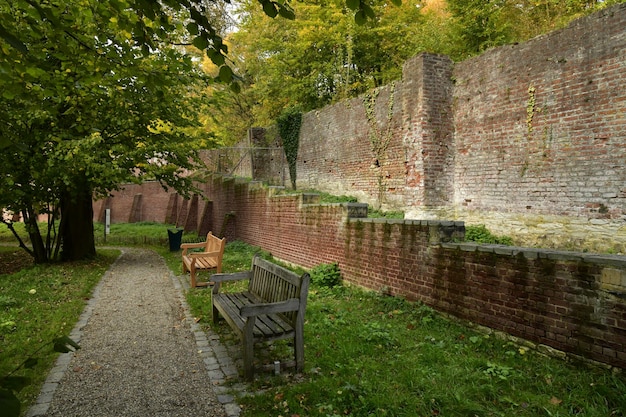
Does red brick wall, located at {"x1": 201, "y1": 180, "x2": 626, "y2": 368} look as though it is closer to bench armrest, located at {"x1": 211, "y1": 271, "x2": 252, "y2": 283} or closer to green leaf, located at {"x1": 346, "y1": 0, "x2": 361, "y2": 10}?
bench armrest, located at {"x1": 211, "y1": 271, "x2": 252, "y2": 283}

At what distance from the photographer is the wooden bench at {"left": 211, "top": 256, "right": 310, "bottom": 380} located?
435 centimetres

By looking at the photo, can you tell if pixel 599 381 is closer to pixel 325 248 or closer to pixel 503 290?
pixel 503 290

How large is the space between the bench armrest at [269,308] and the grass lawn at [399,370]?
26.3 inches

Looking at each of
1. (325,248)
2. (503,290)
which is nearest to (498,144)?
(325,248)

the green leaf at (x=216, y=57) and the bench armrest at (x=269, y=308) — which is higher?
the green leaf at (x=216, y=57)

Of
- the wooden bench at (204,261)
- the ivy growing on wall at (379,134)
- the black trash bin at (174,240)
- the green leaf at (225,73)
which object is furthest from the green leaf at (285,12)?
the black trash bin at (174,240)

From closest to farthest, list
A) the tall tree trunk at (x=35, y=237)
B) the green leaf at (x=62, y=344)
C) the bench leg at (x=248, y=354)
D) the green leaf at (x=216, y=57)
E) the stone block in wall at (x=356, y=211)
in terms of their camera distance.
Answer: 1. the green leaf at (x=62, y=344)
2. the green leaf at (x=216, y=57)
3. the bench leg at (x=248, y=354)
4. the stone block in wall at (x=356, y=211)
5. the tall tree trunk at (x=35, y=237)

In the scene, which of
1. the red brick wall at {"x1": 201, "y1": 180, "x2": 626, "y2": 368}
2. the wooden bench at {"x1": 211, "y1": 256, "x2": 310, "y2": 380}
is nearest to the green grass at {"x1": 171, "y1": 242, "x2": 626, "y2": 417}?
the red brick wall at {"x1": 201, "y1": 180, "x2": 626, "y2": 368}

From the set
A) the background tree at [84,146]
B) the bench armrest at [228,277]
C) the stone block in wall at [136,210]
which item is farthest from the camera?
the stone block in wall at [136,210]

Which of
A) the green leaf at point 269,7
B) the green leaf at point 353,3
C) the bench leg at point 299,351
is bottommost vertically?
the bench leg at point 299,351

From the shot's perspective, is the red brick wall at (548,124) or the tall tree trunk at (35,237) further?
the tall tree trunk at (35,237)

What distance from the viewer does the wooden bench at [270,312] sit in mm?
4348

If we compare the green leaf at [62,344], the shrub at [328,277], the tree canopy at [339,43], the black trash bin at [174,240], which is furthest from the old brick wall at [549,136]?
the black trash bin at [174,240]

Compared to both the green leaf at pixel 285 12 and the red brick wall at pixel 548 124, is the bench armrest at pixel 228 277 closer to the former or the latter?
the green leaf at pixel 285 12
